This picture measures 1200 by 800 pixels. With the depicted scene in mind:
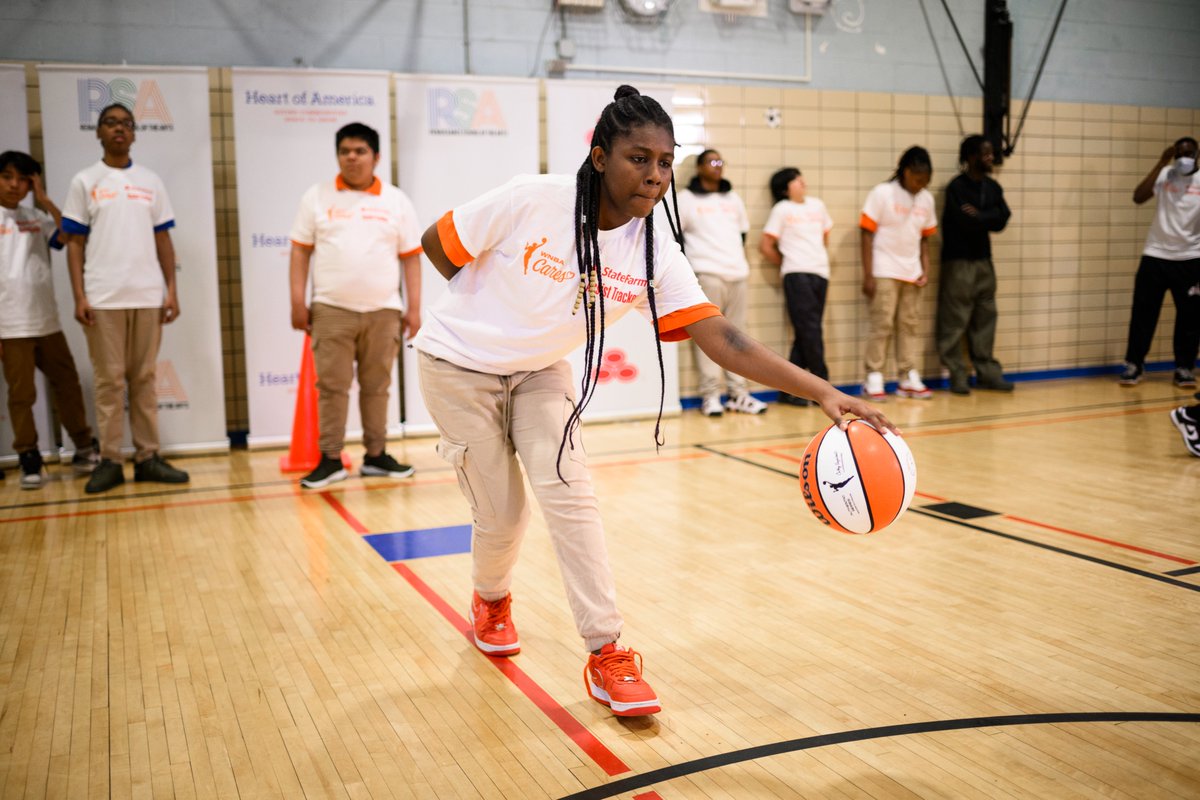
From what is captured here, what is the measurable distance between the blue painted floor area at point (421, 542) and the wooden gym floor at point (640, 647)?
0.02 meters

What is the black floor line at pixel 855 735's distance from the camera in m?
2.32

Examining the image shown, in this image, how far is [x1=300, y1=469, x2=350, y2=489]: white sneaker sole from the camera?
559 centimetres

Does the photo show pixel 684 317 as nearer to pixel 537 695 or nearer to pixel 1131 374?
pixel 537 695

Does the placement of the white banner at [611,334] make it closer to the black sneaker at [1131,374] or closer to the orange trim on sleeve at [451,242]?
the black sneaker at [1131,374]

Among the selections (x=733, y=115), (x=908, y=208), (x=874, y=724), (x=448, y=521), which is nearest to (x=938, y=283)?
(x=908, y=208)

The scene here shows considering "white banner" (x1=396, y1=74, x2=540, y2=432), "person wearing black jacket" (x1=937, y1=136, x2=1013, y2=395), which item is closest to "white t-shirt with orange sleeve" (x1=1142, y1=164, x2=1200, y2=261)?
"person wearing black jacket" (x1=937, y1=136, x2=1013, y2=395)

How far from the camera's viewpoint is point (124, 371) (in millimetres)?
5660

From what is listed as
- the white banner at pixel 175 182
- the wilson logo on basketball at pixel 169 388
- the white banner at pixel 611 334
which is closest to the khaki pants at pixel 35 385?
the white banner at pixel 175 182

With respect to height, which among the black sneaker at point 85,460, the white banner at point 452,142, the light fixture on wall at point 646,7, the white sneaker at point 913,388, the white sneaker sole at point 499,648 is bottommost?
the white sneaker sole at point 499,648

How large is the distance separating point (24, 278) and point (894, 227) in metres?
6.21

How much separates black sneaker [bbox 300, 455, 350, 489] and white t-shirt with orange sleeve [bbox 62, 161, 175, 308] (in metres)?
1.30

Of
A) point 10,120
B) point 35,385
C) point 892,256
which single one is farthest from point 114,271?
point 892,256

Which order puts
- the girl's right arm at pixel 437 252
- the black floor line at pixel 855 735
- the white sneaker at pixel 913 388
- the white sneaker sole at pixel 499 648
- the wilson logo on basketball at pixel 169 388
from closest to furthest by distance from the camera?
the black floor line at pixel 855 735, the girl's right arm at pixel 437 252, the white sneaker sole at pixel 499 648, the wilson logo on basketball at pixel 169 388, the white sneaker at pixel 913 388

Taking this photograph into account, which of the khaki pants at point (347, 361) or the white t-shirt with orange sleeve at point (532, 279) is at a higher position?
the white t-shirt with orange sleeve at point (532, 279)
